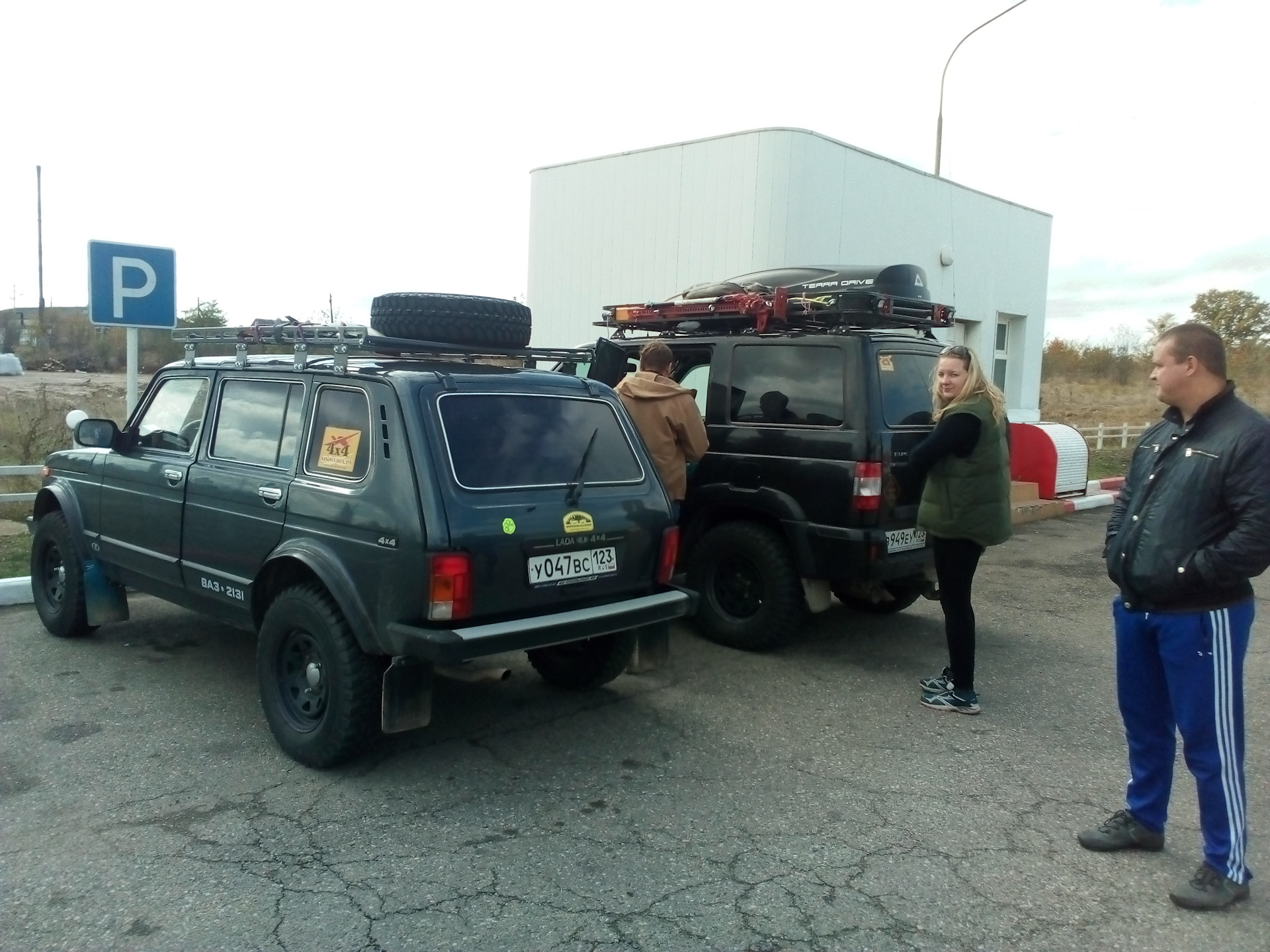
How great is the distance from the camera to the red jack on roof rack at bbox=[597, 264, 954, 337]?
19.7 ft

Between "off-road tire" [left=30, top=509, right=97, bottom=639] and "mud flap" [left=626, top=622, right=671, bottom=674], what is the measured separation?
328cm

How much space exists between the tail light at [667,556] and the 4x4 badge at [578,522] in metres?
0.46

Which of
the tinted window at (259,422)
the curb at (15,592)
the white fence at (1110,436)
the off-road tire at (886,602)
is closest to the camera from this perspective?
the tinted window at (259,422)

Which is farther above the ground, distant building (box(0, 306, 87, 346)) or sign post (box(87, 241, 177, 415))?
distant building (box(0, 306, 87, 346))

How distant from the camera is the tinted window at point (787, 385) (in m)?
5.81

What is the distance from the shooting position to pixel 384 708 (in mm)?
3881

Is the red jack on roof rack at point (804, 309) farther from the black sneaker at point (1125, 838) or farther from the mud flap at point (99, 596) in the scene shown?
the mud flap at point (99, 596)

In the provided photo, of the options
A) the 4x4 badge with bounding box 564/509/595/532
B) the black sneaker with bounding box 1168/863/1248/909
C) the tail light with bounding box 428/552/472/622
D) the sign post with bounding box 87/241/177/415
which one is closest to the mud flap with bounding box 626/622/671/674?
the 4x4 badge with bounding box 564/509/595/532

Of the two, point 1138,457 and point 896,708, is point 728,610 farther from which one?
point 1138,457

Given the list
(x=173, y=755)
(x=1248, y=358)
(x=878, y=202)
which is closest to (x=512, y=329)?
(x=173, y=755)

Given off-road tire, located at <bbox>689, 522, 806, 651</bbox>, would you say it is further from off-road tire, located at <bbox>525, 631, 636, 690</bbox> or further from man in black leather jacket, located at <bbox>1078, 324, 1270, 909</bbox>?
man in black leather jacket, located at <bbox>1078, 324, 1270, 909</bbox>

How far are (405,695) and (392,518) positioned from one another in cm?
70

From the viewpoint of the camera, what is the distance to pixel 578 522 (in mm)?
4273

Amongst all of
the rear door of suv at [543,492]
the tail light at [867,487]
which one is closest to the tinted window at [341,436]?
the rear door of suv at [543,492]
